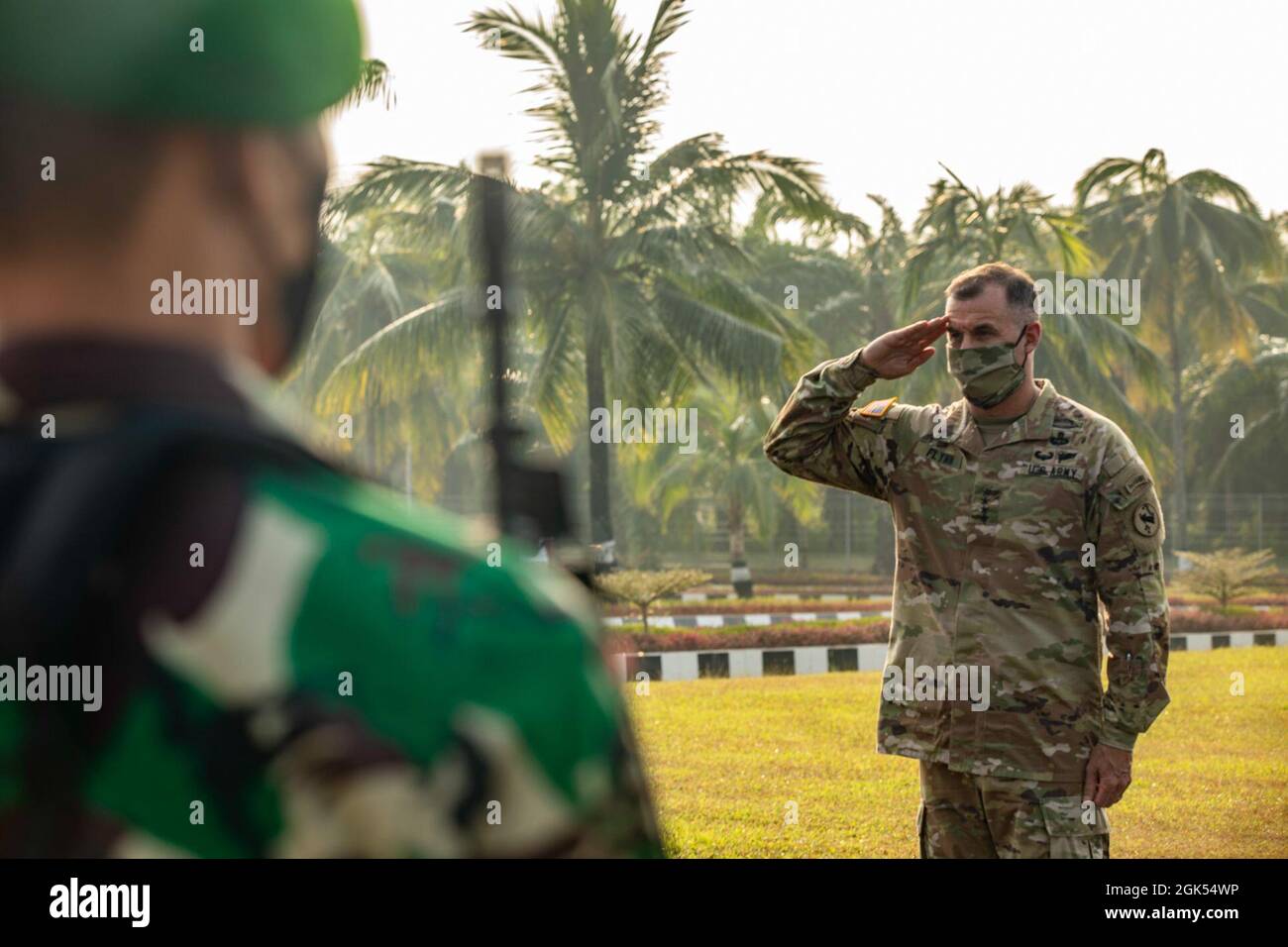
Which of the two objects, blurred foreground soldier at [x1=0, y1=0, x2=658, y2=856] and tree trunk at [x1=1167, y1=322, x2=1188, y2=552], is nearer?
blurred foreground soldier at [x1=0, y1=0, x2=658, y2=856]

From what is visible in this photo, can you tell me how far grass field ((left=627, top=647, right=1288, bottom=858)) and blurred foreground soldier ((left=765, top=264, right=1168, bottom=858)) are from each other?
180cm

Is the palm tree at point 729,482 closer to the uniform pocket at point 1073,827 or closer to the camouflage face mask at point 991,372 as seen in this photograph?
the camouflage face mask at point 991,372

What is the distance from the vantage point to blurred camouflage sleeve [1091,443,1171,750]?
267cm

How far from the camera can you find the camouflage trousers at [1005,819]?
2707mm

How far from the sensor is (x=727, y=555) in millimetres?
24234

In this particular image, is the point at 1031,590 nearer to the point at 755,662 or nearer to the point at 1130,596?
the point at 1130,596

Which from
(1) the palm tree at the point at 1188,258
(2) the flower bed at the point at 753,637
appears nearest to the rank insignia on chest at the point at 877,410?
(2) the flower bed at the point at 753,637

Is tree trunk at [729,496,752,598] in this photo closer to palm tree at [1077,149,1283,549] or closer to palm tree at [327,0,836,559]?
palm tree at [1077,149,1283,549]

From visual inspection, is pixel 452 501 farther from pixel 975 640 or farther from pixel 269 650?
pixel 269 650

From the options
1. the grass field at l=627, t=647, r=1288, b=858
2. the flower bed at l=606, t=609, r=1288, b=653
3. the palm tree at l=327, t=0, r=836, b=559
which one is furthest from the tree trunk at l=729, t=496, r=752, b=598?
the grass field at l=627, t=647, r=1288, b=858

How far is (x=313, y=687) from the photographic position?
53cm

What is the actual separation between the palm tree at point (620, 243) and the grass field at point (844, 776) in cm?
258

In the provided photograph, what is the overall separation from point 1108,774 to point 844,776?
9.52ft

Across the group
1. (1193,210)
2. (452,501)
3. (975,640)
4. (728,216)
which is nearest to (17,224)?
(975,640)
